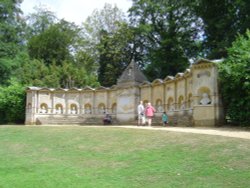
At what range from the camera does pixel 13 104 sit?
3612 centimetres

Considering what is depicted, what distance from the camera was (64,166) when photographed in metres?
12.0

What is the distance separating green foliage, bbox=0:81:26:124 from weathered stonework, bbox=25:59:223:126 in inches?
49.8

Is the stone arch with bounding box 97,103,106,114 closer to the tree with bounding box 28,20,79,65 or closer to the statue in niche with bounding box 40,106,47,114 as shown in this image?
the statue in niche with bounding box 40,106,47,114

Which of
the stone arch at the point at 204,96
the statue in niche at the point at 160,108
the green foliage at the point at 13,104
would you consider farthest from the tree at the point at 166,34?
the stone arch at the point at 204,96

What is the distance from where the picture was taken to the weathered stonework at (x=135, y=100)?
77.4ft

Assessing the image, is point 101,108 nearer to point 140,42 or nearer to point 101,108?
point 101,108

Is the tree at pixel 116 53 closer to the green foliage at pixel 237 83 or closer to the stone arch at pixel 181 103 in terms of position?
the stone arch at pixel 181 103

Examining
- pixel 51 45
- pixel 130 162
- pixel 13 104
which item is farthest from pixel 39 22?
pixel 130 162

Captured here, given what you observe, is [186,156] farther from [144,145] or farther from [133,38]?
[133,38]

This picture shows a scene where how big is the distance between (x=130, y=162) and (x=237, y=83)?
11.6 metres

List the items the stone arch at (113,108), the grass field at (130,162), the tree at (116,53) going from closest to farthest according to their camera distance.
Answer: the grass field at (130,162), the stone arch at (113,108), the tree at (116,53)

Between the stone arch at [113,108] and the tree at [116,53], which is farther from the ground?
the tree at [116,53]

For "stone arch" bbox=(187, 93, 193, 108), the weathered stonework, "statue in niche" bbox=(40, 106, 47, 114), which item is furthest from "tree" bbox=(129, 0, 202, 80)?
"stone arch" bbox=(187, 93, 193, 108)

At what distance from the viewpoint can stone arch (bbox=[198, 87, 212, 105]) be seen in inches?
935
